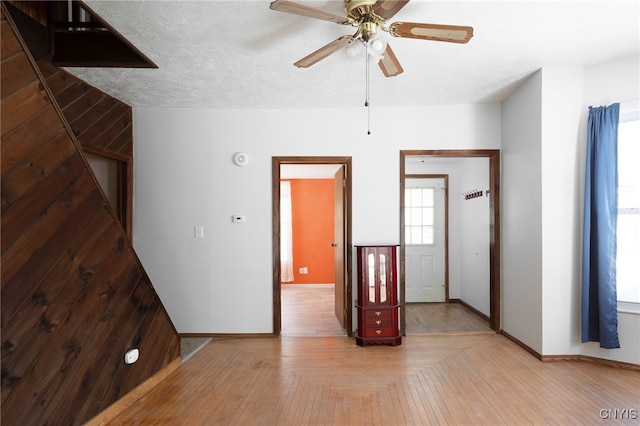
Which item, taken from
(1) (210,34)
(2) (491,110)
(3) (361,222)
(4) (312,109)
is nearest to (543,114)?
(2) (491,110)

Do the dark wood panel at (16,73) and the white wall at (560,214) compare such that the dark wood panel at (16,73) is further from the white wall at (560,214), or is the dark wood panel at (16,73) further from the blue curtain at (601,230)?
the blue curtain at (601,230)

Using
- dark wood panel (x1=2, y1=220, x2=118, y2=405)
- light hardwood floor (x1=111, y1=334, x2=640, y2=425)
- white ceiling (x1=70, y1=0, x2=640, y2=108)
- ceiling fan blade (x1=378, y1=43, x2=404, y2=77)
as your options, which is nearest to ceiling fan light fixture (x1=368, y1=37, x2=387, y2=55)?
ceiling fan blade (x1=378, y1=43, x2=404, y2=77)

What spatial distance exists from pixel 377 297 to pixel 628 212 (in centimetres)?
222

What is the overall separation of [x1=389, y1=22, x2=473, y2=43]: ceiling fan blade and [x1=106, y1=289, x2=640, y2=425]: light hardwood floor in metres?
2.25

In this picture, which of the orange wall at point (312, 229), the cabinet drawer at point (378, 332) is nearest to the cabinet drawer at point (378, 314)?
the cabinet drawer at point (378, 332)

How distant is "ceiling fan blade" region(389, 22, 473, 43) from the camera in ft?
5.88

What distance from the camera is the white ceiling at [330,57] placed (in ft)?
6.96

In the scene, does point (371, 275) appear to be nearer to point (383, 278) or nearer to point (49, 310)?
point (383, 278)

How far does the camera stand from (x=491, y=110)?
3734mm

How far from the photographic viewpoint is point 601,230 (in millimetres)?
2746

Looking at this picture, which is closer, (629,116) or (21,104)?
(21,104)

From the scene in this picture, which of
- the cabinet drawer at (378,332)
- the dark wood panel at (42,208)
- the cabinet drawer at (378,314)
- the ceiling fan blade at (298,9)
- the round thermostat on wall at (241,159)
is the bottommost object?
the cabinet drawer at (378,332)

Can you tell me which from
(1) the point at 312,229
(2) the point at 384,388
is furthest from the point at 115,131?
(1) the point at 312,229

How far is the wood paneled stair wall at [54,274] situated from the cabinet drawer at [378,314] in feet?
6.53
